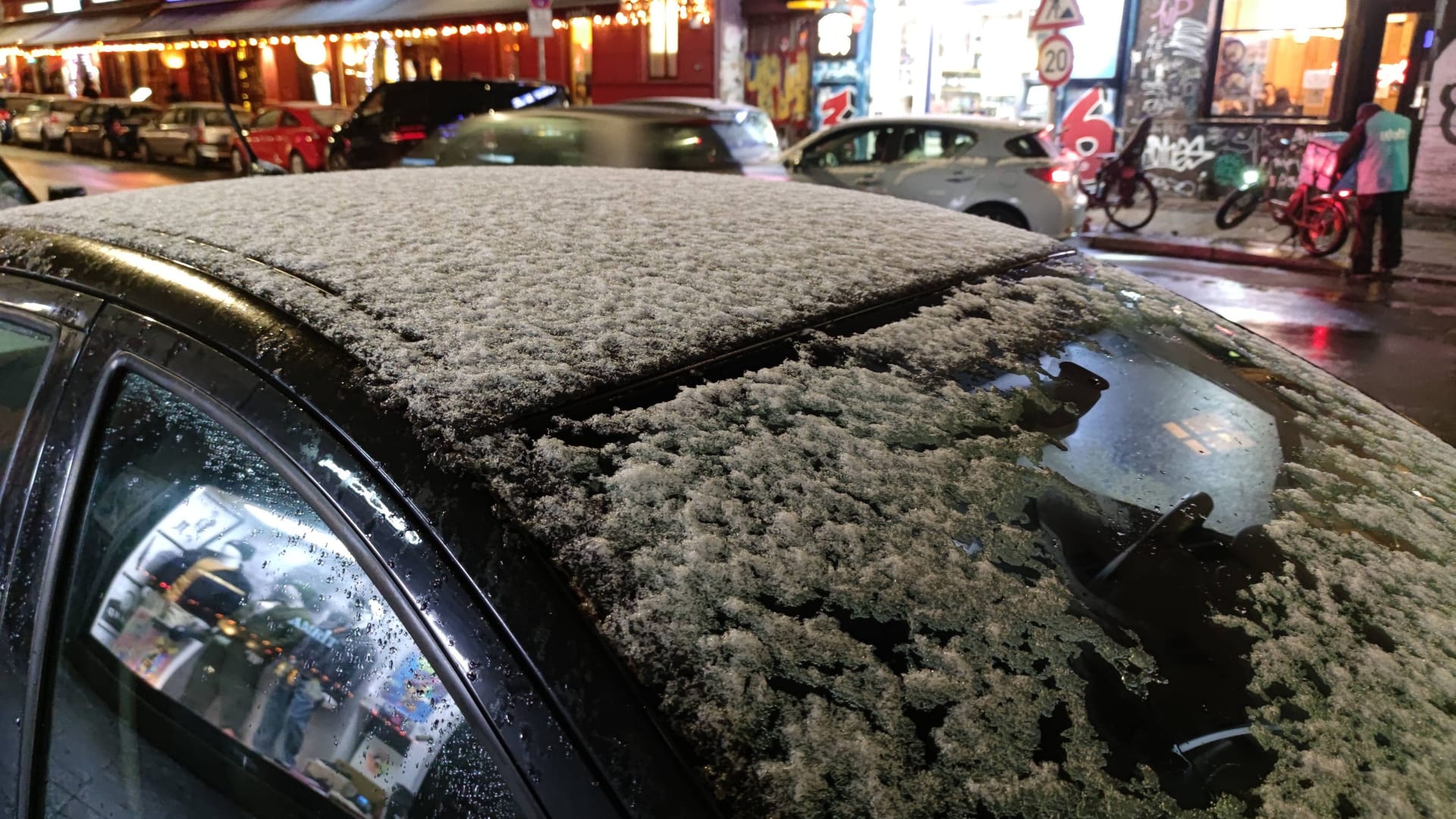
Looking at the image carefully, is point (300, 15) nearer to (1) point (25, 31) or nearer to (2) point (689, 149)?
(1) point (25, 31)

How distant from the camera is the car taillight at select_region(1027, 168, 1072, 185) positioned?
10797mm

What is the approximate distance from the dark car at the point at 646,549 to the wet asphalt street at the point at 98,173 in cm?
2021

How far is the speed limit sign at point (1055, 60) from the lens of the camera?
41.0 feet

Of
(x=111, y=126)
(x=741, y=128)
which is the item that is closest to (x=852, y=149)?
(x=741, y=128)

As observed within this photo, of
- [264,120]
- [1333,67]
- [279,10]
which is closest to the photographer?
[1333,67]

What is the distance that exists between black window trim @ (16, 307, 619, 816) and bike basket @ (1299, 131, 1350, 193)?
12321 millimetres

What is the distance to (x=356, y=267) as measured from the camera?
1.44 m

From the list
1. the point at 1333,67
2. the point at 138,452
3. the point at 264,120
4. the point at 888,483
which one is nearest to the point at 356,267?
the point at 138,452

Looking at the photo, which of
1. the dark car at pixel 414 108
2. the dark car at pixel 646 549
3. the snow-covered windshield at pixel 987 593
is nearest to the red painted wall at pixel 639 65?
the dark car at pixel 414 108

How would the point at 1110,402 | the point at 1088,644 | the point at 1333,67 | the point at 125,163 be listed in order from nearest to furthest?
the point at 1088,644 < the point at 1110,402 < the point at 1333,67 < the point at 125,163

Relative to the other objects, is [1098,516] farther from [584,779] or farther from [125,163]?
[125,163]

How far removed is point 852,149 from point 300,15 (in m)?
21.3

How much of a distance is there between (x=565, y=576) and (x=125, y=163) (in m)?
29.2

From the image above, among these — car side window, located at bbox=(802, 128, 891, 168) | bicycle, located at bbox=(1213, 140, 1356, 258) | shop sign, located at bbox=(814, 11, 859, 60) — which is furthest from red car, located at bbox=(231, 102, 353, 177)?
bicycle, located at bbox=(1213, 140, 1356, 258)
